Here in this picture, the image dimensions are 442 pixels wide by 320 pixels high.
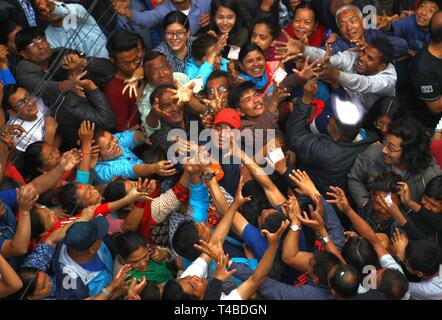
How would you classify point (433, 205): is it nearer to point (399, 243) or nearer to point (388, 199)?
point (388, 199)

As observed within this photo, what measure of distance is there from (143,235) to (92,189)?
41 cm

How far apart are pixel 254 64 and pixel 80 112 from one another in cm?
118

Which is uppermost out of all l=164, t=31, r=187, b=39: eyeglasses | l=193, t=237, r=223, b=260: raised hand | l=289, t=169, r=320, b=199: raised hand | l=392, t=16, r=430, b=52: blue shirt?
l=193, t=237, r=223, b=260: raised hand

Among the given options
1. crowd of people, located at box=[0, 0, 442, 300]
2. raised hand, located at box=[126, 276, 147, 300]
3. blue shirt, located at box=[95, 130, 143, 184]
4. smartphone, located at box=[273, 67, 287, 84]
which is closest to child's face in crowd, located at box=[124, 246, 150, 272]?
crowd of people, located at box=[0, 0, 442, 300]

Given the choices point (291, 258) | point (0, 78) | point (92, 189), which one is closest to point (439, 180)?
point (291, 258)

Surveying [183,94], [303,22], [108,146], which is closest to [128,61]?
[183,94]

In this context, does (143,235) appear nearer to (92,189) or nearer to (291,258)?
(92,189)

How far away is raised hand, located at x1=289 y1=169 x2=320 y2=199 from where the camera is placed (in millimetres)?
5145

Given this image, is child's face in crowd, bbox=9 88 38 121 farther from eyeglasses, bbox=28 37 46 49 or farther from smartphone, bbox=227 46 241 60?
smartphone, bbox=227 46 241 60

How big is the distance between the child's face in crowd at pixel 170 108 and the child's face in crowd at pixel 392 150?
1276 millimetres

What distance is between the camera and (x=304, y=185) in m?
5.17

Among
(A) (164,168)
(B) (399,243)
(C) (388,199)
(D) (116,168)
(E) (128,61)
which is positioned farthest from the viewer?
(E) (128,61)

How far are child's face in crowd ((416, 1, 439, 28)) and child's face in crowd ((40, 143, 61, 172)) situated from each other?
2.68 metres

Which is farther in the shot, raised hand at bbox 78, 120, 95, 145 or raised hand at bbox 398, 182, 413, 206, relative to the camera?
raised hand at bbox 78, 120, 95, 145
